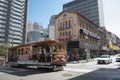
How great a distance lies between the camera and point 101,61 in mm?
27500

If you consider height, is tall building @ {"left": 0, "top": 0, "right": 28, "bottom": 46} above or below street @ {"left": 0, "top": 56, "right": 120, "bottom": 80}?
above

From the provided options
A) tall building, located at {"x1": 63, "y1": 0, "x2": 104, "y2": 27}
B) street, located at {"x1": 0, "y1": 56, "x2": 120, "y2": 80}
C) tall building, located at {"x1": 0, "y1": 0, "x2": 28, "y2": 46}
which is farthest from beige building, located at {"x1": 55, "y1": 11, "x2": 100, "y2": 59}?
tall building, located at {"x1": 0, "y1": 0, "x2": 28, "y2": 46}

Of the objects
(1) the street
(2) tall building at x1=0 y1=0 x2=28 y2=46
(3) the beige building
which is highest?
(2) tall building at x1=0 y1=0 x2=28 y2=46

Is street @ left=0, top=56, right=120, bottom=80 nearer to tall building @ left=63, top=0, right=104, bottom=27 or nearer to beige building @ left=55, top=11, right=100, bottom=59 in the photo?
beige building @ left=55, top=11, right=100, bottom=59

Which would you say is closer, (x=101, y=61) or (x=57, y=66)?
(x=57, y=66)

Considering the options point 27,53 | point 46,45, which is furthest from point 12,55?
point 46,45

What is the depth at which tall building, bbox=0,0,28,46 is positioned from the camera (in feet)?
378

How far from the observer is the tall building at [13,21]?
115125 millimetres

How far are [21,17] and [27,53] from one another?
121 metres

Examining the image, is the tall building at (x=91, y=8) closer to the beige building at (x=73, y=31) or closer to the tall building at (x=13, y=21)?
the tall building at (x=13, y=21)

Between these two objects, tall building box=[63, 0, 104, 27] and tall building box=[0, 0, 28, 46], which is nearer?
tall building box=[63, 0, 104, 27]

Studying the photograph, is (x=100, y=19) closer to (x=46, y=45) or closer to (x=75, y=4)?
(x=75, y=4)

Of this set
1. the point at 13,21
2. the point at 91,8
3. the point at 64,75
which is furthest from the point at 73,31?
the point at 13,21

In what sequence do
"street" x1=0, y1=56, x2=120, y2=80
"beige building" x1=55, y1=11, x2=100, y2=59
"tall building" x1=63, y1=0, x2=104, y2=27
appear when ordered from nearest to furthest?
"street" x1=0, y1=56, x2=120, y2=80 → "beige building" x1=55, y1=11, x2=100, y2=59 → "tall building" x1=63, y1=0, x2=104, y2=27
